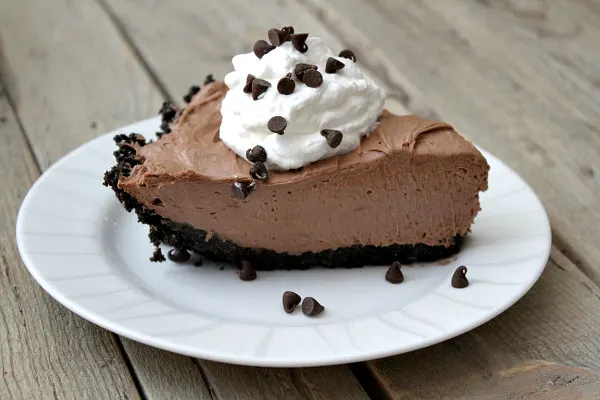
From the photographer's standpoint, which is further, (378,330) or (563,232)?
(563,232)

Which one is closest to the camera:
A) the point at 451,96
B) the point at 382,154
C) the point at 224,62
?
the point at 382,154

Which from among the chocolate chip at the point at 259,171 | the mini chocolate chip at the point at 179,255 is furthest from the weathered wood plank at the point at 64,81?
the chocolate chip at the point at 259,171

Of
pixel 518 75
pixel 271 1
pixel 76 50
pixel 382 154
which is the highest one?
pixel 382 154

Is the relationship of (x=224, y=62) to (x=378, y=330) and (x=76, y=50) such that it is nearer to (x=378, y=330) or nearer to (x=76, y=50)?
(x=76, y=50)

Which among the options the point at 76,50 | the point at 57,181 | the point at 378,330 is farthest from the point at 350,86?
the point at 76,50

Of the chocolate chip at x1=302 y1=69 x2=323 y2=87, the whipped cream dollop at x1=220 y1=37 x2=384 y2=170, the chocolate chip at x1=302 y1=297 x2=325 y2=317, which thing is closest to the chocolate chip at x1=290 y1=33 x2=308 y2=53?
the whipped cream dollop at x1=220 y1=37 x2=384 y2=170

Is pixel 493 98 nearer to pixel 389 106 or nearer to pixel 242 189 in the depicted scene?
pixel 389 106
